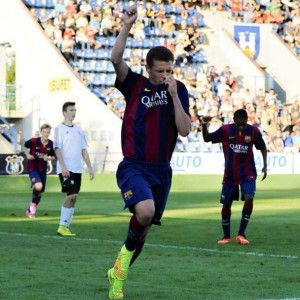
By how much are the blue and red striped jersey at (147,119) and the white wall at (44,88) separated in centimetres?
2991

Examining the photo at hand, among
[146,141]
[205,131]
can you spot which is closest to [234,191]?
[205,131]

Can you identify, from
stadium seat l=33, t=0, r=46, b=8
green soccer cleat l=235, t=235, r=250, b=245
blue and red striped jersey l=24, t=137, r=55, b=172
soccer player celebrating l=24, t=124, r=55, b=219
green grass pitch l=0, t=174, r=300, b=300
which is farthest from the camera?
stadium seat l=33, t=0, r=46, b=8

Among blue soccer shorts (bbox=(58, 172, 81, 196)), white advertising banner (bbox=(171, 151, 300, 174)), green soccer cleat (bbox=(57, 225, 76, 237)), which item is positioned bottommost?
white advertising banner (bbox=(171, 151, 300, 174))

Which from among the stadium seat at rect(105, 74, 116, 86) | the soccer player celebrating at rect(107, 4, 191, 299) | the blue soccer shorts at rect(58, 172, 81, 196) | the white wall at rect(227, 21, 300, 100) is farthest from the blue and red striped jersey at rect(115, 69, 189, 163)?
the white wall at rect(227, 21, 300, 100)

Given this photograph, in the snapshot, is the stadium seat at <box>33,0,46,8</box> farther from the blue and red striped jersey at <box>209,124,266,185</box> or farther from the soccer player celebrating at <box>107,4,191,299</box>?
the soccer player celebrating at <box>107,4,191,299</box>

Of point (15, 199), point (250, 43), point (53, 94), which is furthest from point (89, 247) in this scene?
point (250, 43)

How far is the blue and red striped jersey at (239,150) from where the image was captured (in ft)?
49.6

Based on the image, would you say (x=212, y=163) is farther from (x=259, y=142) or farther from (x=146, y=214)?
(x=146, y=214)

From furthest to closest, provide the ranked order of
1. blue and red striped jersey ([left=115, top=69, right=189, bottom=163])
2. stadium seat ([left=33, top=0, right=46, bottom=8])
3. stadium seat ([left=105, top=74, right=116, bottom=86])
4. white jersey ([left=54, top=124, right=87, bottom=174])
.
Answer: stadium seat ([left=33, top=0, right=46, bottom=8])
stadium seat ([left=105, top=74, right=116, bottom=86])
white jersey ([left=54, top=124, right=87, bottom=174])
blue and red striped jersey ([left=115, top=69, right=189, bottom=163])

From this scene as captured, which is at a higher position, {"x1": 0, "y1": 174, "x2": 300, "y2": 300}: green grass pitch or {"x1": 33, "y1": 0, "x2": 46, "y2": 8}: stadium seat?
{"x1": 33, "y1": 0, "x2": 46, "y2": 8}: stadium seat

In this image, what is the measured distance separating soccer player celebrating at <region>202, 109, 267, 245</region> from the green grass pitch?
0.45m

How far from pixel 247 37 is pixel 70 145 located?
31925 millimetres

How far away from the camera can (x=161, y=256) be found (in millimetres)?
12906

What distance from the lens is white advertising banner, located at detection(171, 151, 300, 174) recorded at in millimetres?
37781
